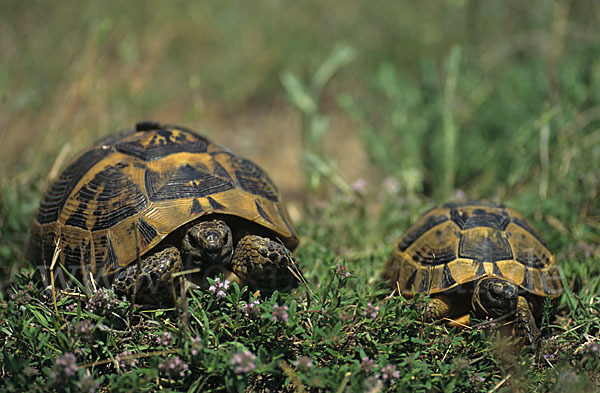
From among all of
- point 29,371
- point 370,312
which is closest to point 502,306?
point 370,312

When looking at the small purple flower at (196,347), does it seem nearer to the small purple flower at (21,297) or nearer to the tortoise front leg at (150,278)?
the tortoise front leg at (150,278)

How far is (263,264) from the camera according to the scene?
7.84 ft

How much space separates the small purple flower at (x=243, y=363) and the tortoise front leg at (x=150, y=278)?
1.82 ft

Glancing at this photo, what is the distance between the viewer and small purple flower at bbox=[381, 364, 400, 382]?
1974 mm

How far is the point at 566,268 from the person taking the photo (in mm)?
2885

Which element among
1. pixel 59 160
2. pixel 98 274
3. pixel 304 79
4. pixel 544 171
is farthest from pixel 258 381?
pixel 304 79

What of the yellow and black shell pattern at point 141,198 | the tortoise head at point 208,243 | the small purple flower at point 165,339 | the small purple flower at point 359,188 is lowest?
the small purple flower at point 165,339

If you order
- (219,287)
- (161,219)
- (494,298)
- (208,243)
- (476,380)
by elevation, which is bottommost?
(476,380)

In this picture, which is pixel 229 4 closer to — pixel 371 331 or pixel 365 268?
pixel 365 268

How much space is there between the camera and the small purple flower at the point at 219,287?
2.25 metres

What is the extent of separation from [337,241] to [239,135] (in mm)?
2977

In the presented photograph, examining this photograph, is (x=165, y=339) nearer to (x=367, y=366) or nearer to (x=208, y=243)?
(x=208, y=243)

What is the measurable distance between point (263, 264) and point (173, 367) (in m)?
0.64

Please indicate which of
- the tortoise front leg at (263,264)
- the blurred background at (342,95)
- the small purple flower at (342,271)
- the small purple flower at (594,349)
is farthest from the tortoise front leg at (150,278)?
the small purple flower at (594,349)
